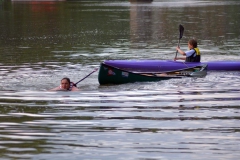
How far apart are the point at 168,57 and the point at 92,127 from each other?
13510 mm

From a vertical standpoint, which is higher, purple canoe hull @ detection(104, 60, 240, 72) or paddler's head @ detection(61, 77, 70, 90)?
paddler's head @ detection(61, 77, 70, 90)

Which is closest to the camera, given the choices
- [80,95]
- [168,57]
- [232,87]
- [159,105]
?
[159,105]

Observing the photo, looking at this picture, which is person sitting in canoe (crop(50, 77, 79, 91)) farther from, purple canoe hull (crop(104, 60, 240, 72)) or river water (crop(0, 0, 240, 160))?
purple canoe hull (crop(104, 60, 240, 72))

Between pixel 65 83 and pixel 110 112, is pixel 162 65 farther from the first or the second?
pixel 110 112

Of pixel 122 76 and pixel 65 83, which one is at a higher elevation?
pixel 65 83

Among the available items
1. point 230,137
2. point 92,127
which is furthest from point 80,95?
point 230,137

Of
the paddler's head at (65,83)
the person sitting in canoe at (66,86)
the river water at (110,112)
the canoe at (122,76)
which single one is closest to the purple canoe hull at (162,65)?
the river water at (110,112)

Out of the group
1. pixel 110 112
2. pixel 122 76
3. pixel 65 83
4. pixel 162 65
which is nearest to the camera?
pixel 110 112

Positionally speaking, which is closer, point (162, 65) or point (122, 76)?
point (122, 76)

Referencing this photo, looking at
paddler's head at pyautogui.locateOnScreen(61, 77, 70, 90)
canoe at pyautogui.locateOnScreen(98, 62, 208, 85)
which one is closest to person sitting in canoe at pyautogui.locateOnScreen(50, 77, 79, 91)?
paddler's head at pyautogui.locateOnScreen(61, 77, 70, 90)

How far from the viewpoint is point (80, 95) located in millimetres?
16188

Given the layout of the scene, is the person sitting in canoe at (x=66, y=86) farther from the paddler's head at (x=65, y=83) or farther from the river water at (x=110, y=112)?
the river water at (x=110, y=112)

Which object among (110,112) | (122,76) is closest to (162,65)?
(122,76)

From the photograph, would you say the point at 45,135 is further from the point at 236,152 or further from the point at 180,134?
the point at 236,152
